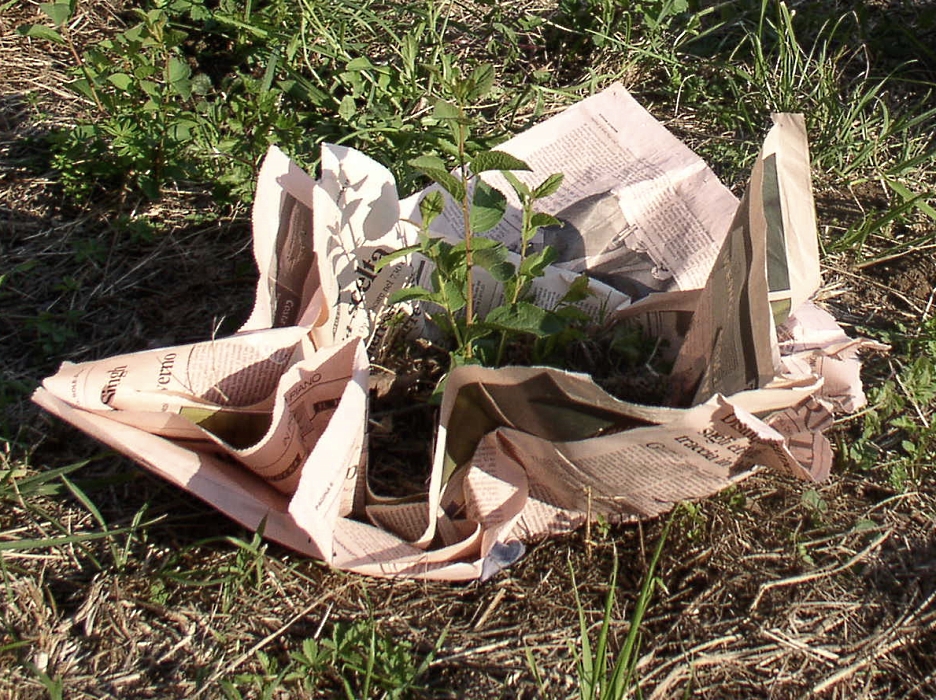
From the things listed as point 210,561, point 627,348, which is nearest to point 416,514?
point 210,561

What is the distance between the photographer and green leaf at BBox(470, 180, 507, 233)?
4.28 ft

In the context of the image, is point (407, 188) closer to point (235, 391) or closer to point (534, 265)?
Answer: point (534, 265)

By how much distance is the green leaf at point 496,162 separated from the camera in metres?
1.18

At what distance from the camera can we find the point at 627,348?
1.47 meters

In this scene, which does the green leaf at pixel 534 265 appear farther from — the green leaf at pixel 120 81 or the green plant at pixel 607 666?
the green leaf at pixel 120 81

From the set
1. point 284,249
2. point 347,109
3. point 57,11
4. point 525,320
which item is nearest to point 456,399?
point 525,320

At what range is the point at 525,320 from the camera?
4.33ft

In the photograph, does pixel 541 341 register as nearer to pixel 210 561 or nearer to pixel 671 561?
pixel 671 561

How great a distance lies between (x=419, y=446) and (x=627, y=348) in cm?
36

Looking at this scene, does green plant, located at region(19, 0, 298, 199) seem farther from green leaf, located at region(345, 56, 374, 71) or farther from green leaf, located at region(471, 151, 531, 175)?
green leaf, located at region(471, 151, 531, 175)

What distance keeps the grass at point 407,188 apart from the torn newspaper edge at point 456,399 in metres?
0.09

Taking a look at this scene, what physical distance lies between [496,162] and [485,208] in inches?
4.9

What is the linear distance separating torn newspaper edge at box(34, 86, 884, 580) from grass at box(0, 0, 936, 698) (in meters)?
0.09

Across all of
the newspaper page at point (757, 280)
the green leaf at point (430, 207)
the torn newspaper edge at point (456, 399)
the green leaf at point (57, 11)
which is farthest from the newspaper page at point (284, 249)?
the green leaf at point (57, 11)
